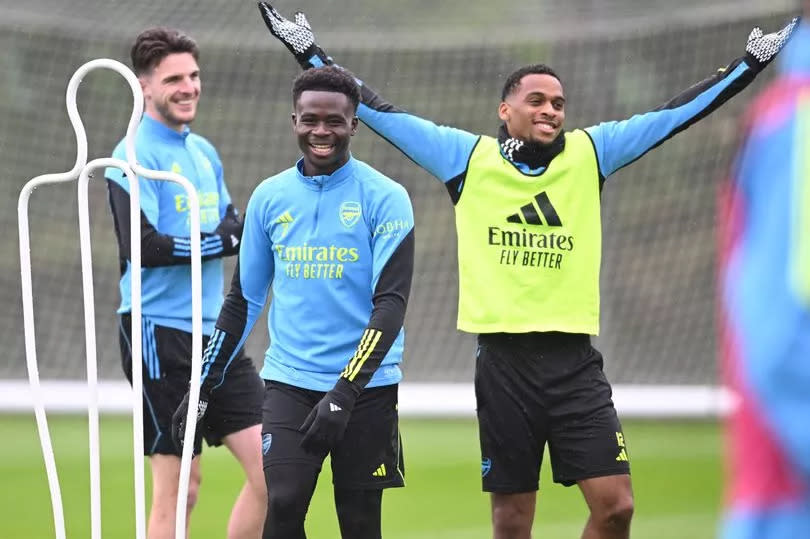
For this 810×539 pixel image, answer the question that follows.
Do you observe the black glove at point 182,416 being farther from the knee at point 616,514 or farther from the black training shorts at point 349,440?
the knee at point 616,514

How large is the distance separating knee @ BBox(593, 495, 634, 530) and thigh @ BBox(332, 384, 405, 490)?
710 mm

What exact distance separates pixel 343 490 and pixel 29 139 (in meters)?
8.15

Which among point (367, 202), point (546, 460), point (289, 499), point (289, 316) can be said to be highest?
point (367, 202)

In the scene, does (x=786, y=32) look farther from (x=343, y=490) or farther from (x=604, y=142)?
(x=343, y=490)

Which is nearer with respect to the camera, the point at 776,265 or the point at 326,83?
the point at 776,265

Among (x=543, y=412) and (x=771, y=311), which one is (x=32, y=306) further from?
(x=771, y=311)

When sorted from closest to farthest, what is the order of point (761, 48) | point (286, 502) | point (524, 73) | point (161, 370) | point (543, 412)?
point (286, 502) < point (543, 412) < point (761, 48) < point (524, 73) < point (161, 370)

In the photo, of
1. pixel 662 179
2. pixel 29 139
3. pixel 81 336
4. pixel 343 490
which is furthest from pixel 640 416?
pixel 343 490

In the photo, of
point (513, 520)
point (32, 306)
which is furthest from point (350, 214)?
point (513, 520)

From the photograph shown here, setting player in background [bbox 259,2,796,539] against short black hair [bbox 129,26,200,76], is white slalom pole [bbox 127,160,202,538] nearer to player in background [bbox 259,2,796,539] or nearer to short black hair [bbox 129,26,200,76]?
player in background [bbox 259,2,796,539]

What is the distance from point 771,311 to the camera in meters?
1.96

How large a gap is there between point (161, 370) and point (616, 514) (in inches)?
69.2

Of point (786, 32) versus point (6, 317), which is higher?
point (786, 32)

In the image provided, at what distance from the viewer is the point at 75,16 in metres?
11.3
